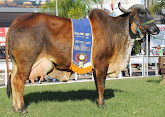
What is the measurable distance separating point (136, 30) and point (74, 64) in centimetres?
198

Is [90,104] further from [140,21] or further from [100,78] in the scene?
[140,21]

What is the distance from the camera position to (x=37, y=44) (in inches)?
251

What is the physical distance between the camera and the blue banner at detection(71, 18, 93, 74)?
21.9 feet

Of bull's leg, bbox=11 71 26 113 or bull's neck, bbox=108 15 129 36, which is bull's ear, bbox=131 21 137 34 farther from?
bull's leg, bbox=11 71 26 113

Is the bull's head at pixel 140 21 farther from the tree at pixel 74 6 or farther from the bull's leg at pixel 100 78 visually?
the tree at pixel 74 6

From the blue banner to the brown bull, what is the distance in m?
0.13

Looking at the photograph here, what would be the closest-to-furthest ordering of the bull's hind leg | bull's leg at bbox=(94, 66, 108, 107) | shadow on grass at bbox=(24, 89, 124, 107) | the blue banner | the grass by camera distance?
the grass → the bull's hind leg → the blue banner → bull's leg at bbox=(94, 66, 108, 107) → shadow on grass at bbox=(24, 89, 124, 107)

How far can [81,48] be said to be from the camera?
266 inches

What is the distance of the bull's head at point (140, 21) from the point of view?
285 inches

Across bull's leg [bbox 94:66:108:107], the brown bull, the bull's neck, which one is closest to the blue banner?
the brown bull

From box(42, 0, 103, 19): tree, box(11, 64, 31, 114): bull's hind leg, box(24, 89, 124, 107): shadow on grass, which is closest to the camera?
box(11, 64, 31, 114): bull's hind leg

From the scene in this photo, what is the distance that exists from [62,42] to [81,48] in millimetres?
523

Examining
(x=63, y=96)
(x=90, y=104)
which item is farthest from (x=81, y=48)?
(x=63, y=96)

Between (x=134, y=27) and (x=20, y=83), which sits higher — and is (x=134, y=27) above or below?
above
